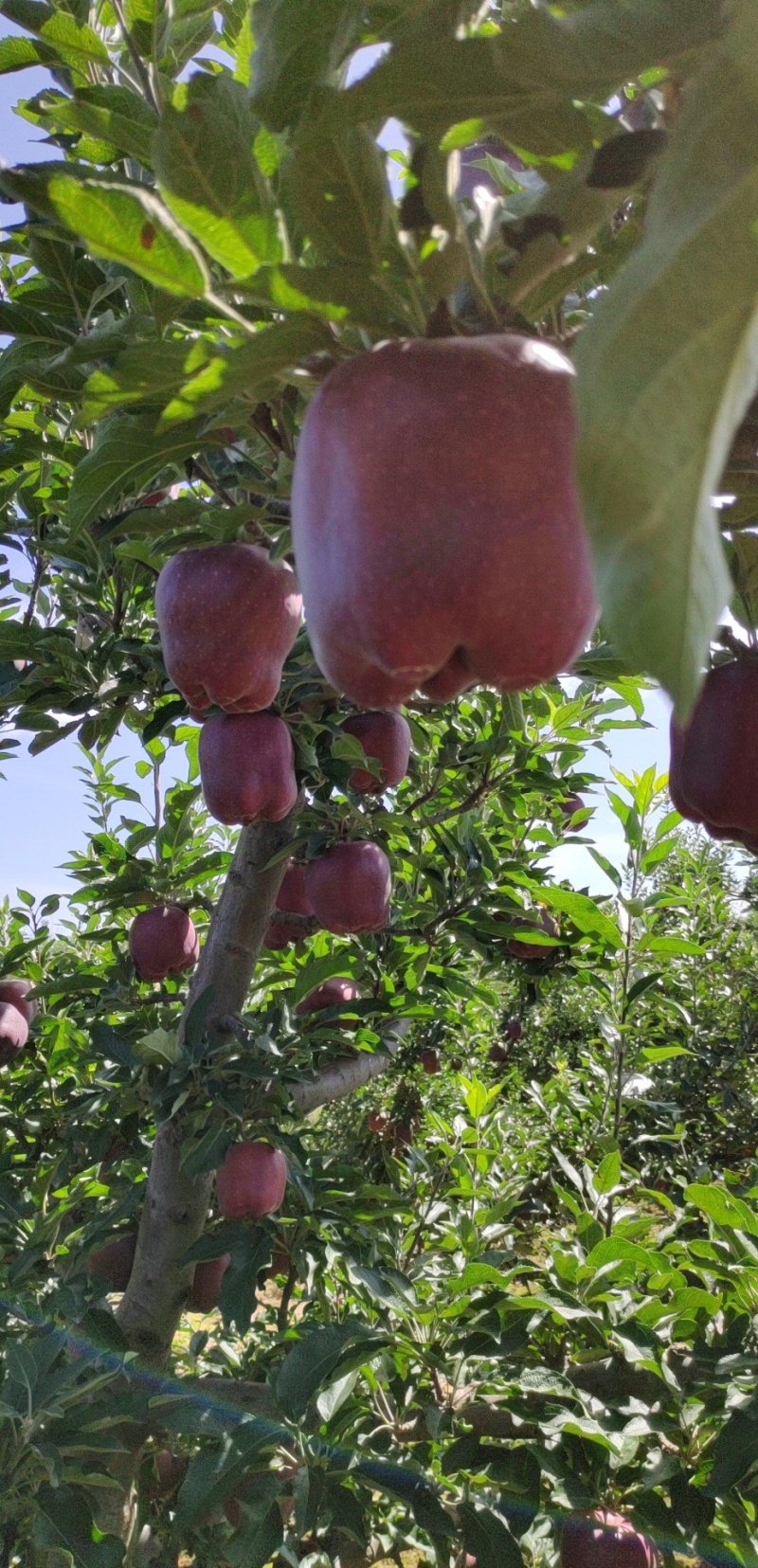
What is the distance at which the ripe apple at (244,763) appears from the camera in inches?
66.9

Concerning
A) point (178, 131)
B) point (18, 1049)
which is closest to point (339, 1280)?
point (18, 1049)

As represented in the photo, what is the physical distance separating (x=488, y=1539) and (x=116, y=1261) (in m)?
1.19

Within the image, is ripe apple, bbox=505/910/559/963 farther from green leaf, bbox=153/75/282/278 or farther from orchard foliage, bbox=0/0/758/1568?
green leaf, bbox=153/75/282/278

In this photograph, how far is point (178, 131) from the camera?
511 mm

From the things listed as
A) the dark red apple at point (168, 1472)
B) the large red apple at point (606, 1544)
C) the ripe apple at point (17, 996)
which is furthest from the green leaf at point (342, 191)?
the ripe apple at point (17, 996)

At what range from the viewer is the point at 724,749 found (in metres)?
0.84

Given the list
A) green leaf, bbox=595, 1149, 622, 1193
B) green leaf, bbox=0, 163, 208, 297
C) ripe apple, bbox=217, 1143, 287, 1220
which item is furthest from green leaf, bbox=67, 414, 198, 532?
ripe apple, bbox=217, 1143, 287, 1220

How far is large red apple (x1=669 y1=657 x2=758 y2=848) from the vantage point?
32.9 inches

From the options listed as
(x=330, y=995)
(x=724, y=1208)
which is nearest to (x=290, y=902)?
(x=330, y=995)

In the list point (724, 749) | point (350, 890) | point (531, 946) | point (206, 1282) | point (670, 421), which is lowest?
point (206, 1282)

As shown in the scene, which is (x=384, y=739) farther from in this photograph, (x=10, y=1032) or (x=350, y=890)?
(x=10, y=1032)

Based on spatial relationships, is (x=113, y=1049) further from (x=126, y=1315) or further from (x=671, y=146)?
(x=671, y=146)

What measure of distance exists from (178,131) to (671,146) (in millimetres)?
294

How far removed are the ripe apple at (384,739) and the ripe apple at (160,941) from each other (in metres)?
0.72
